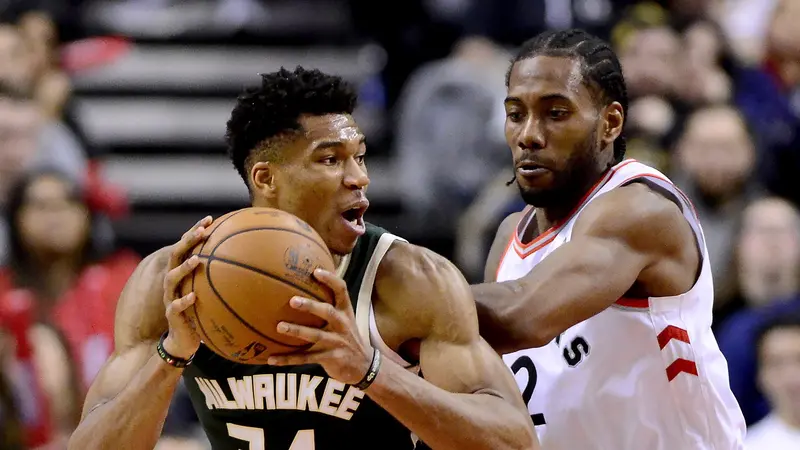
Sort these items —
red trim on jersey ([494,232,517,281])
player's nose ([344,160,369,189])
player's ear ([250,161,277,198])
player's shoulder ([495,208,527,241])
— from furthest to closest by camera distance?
player's shoulder ([495,208,527,241]) < red trim on jersey ([494,232,517,281]) < player's ear ([250,161,277,198]) < player's nose ([344,160,369,189])

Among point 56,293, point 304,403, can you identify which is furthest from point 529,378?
point 56,293

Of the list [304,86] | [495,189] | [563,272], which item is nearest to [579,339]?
[563,272]

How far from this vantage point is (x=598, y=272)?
407 cm

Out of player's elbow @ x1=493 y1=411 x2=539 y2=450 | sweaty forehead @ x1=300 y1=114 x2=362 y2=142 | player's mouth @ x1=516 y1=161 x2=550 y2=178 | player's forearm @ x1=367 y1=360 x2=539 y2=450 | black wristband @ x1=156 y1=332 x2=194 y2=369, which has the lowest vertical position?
player's elbow @ x1=493 y1=411 x2=539 y2=450

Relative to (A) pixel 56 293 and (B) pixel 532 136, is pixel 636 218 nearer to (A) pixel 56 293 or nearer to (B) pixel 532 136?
(B) pixel 532 136

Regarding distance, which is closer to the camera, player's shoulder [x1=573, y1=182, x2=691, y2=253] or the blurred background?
player's shoulder [x1=573, y1=182, x2=691, y2=253]

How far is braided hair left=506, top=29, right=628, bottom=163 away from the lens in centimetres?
445

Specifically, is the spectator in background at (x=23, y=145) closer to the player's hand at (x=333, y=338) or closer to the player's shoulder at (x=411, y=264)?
the player's shoulder at (x=411, y=264)

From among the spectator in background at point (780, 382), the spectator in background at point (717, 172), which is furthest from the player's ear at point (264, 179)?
the spectator in background at point (717, 172)

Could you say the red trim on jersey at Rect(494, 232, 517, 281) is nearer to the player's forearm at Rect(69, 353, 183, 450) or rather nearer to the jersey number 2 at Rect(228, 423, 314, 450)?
the jersey number 2 at Rect(228, 423, 314, 450)

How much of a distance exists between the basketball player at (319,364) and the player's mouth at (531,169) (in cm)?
61

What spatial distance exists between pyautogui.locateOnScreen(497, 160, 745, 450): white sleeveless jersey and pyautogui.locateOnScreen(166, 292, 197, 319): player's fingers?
4.86 ft

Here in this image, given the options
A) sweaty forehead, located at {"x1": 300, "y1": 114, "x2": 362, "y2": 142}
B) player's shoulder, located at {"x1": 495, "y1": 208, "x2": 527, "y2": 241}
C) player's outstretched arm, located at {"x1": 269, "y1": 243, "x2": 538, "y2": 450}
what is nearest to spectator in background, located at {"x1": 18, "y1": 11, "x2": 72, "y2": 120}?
player's shoulder, located at {"x1": 495, "y1": 208, "x2": 527, "y2": 241}

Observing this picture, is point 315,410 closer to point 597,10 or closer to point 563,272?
point 563,272
